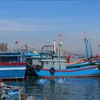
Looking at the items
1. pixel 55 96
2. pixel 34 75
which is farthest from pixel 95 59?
pixel 55 96

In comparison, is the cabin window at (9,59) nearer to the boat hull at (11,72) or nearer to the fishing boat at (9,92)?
the boat hull at (11,72)

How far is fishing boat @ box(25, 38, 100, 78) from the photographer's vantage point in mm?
55188

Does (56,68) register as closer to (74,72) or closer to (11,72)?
(74,72)

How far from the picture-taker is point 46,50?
2314 inches

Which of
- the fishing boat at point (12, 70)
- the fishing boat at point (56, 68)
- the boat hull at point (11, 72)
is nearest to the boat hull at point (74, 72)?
the fishing boat at point (56, 68)

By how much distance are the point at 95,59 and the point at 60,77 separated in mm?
12867

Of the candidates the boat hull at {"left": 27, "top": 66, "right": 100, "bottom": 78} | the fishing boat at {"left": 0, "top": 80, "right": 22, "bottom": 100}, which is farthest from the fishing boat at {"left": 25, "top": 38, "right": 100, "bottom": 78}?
the fishing boat at {"left": 0, "top": 80, "right": 22, "bottom": 100}

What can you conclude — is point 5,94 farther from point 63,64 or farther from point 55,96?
point 63,64

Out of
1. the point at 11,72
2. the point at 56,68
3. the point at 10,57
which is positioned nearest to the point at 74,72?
the point at 56,68

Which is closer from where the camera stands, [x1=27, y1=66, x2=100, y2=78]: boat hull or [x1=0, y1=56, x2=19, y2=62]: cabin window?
[x1=0, y1=56, x2=19, y2=62]: cabin window

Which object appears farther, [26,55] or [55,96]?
[26,55]

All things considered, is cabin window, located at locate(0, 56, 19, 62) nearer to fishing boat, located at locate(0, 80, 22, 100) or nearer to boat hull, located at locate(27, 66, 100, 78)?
boat hull, located at locate(27, 66, 100, 78)

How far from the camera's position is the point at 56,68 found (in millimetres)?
56469

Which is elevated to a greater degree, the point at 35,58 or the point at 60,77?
the point at 35,58
